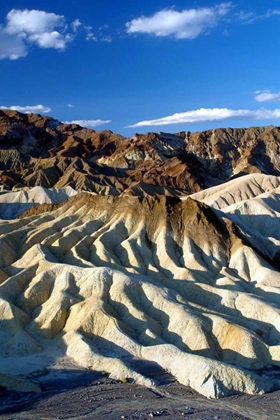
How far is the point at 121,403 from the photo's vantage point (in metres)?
32.6

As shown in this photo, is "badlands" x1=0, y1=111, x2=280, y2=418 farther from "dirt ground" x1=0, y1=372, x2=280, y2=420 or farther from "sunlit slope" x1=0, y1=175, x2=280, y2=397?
"dirt ground" x1=0, y1=372, x2=280, y2=420

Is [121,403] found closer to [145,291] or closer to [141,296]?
[141,296]

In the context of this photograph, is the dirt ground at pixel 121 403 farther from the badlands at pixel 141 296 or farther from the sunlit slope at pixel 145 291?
the sunlit slope at pixel 145 291

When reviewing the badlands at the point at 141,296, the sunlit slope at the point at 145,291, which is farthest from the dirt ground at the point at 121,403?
the sunlit slope at the point at 145,291

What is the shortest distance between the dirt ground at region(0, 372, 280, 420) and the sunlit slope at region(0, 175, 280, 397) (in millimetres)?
1429

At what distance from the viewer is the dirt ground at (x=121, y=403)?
30.4 m

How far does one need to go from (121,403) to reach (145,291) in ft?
57.5

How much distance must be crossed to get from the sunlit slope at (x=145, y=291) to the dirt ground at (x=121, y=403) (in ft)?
4.69

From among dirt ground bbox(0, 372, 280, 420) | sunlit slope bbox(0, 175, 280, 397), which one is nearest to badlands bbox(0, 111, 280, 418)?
sunlit slope bbox(0, 175, 280, 397)

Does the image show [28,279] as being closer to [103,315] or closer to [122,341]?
[103,315]

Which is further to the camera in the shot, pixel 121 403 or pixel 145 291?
pixel 145 291

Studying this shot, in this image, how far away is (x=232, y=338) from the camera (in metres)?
42.2

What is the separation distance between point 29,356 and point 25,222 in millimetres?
34380

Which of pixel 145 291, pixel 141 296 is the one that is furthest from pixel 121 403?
pixel 145 291
